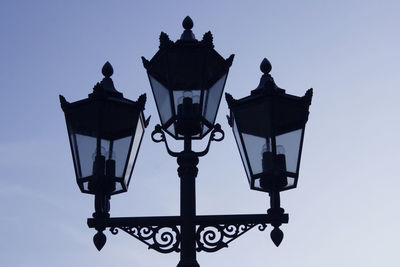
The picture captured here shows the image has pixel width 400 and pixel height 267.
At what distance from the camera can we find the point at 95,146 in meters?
6.06

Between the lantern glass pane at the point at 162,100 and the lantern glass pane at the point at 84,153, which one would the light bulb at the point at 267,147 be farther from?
the lantern glass pane at the point at 84,153

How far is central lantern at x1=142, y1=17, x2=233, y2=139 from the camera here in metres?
6.23

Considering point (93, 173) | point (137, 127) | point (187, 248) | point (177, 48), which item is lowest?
point (187, 248)

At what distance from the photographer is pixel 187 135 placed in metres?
6.34

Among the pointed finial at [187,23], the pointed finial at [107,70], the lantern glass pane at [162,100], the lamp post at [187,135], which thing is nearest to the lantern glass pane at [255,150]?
the lamp post at [187,135]

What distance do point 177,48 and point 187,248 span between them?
1689 millimetres

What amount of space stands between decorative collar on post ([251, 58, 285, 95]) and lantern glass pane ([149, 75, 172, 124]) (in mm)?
736

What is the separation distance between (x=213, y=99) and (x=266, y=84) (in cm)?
50

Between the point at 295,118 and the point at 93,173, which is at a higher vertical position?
the point at 295,118

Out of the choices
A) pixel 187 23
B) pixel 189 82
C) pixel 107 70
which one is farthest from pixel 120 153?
pixel 187 23

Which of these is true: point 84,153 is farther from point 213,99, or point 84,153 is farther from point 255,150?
point 255,150

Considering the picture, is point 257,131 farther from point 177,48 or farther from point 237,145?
point 177,48

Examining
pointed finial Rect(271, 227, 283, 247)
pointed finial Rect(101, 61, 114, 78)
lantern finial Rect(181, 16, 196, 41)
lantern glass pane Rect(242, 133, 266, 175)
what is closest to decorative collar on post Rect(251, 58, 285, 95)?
lantern glass pane Rect(242, 133, 266, 175)

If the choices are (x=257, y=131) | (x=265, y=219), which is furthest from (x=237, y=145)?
(x=265, y=219)
